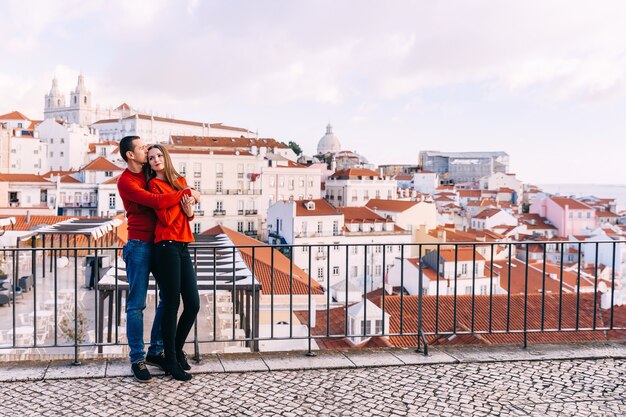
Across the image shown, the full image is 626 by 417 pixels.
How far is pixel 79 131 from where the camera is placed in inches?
3669

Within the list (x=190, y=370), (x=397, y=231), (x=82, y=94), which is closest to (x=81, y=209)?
(x=397, y=231)

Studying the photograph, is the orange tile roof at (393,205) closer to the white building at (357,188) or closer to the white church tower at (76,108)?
the white building at (357,188)

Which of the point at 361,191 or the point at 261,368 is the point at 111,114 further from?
the point at 261,368

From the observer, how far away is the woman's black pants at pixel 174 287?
15.1 feet

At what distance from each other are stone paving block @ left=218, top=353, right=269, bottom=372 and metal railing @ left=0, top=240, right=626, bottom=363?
206mm

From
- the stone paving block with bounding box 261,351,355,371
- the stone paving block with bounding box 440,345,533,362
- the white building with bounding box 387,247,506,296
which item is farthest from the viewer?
the white building with bounding box 387,247,506,296

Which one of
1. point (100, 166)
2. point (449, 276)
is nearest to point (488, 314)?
point (449, 276)

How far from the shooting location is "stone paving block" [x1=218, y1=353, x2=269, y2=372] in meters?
4.96

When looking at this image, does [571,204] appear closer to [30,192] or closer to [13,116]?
[30,192]

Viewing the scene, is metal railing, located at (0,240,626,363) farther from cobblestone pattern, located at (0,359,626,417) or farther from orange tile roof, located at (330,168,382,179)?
orange tile roof, located at (330,168,382,179)

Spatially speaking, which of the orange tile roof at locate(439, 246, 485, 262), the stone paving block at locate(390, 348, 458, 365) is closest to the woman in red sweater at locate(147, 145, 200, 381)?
the stone paving block at locate(390, 348, 458, 365)

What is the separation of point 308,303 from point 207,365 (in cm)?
134

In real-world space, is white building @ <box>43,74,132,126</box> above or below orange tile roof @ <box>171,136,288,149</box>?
above

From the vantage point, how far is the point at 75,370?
4848mm
